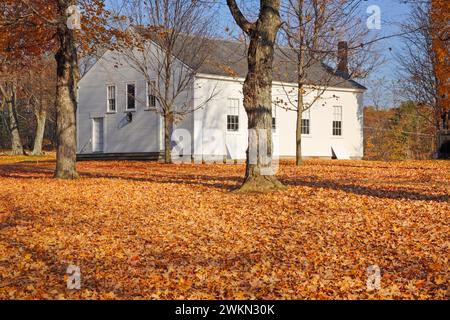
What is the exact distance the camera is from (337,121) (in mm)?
35000

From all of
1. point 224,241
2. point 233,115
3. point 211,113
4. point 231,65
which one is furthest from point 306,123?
point 224,241

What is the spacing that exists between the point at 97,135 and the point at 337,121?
14448mm

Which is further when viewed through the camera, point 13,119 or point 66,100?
point 13,119

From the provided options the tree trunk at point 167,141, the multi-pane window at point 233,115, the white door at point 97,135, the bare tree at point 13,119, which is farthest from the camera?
Result: the bare tree at point 13,119

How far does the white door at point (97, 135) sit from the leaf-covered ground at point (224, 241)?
19.1 meters

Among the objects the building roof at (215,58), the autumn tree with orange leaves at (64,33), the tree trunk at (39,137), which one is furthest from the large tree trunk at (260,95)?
the tree trunk at (39,137)

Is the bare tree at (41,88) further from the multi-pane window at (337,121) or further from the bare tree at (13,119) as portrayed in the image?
the multi-pane window at (337,121)

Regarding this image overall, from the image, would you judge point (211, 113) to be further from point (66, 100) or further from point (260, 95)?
point (260, 95)

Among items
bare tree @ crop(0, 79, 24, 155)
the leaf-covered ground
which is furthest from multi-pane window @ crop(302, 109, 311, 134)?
Answer: bare tree @ crop(0, 79, 24, 155)

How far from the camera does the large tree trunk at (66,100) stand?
17.9m

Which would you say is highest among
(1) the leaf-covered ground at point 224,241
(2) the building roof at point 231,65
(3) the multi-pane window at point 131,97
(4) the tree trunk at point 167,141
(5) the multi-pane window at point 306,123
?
(2) the building roof at point 231,65

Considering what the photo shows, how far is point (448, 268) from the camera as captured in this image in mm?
7270
